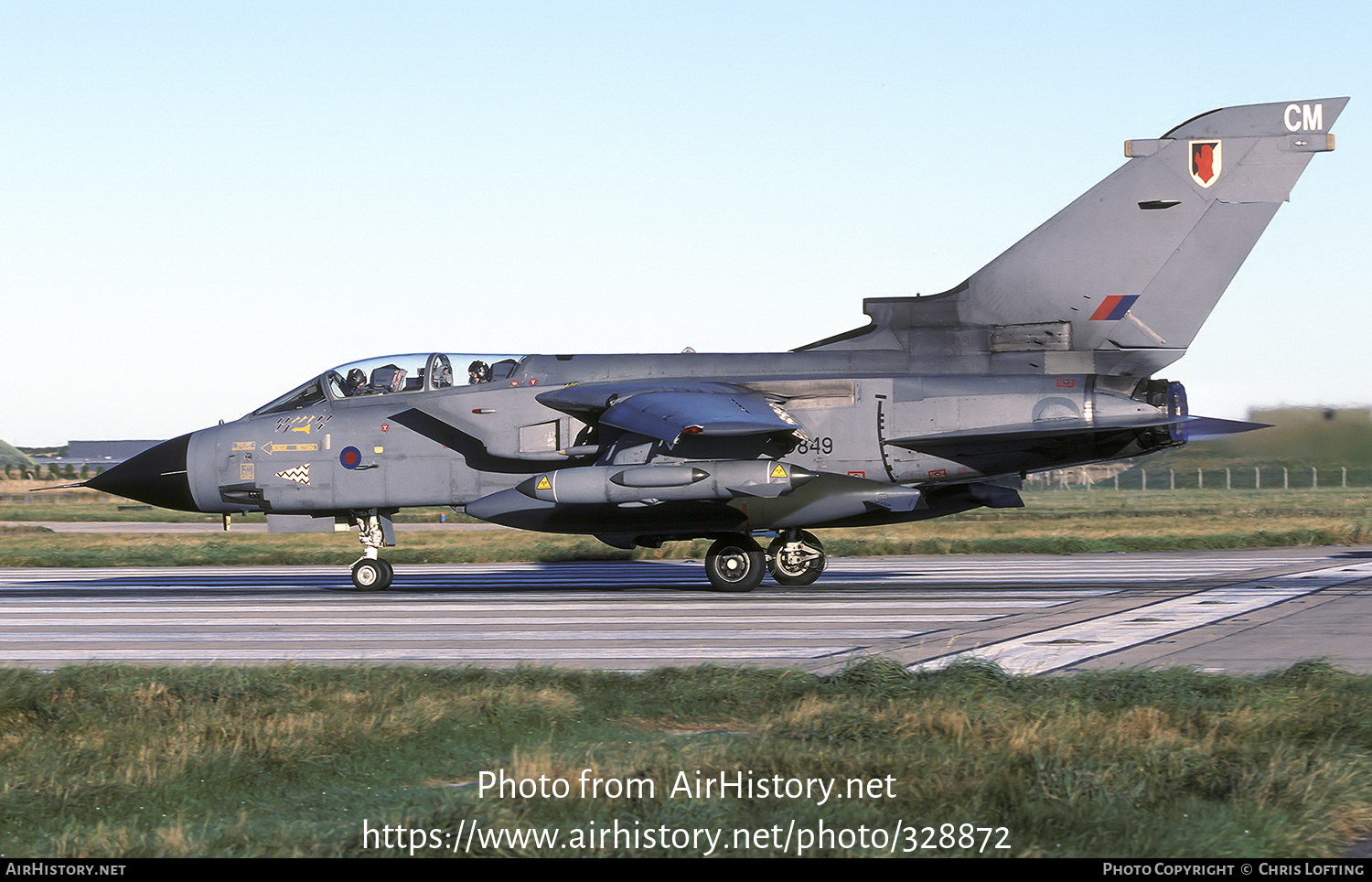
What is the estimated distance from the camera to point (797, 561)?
19.1 meters

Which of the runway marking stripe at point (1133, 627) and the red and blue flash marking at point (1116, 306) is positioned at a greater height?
the red and blue flash marking at point (1116, 306)

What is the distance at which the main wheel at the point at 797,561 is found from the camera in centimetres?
1903

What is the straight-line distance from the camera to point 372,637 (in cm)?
1297

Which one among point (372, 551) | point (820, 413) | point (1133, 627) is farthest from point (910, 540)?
point (1133, 627)

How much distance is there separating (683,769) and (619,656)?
5206mm

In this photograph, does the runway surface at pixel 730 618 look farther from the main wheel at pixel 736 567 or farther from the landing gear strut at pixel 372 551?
the landing gear strut at pixel 372 551

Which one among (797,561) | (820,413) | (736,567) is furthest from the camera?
(797,561)

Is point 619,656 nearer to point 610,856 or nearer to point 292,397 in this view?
point 610,856

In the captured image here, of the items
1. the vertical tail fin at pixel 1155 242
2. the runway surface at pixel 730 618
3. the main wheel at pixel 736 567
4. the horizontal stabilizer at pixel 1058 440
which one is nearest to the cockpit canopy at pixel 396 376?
the runway surface at pixel 730 618

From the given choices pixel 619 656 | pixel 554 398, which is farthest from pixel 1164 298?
pixel 619 656

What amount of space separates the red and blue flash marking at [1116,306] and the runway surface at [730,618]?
3.81m

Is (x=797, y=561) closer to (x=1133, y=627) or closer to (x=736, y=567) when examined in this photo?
(x=736, y=567)

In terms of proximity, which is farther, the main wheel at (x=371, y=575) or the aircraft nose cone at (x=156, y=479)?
the aircraft nose cone at (x=156, y=479)

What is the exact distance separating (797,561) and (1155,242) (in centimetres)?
693
